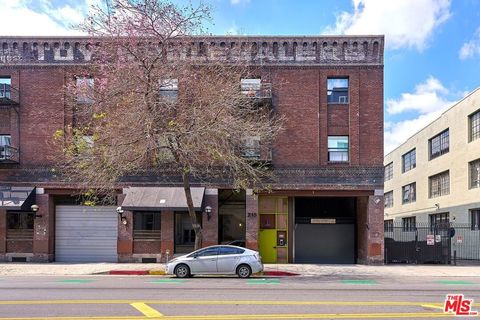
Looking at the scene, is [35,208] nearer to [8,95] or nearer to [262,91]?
[8,95]

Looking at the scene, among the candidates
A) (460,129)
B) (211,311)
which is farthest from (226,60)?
(460,129)

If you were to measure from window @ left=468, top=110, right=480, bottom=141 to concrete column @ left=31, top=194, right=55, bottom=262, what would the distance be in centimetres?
2588

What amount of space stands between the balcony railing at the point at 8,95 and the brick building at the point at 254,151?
51 millimetres

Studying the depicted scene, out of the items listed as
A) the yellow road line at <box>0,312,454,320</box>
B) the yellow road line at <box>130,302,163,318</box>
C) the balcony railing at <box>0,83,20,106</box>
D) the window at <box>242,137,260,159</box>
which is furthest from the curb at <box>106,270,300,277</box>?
the yellow road line at <box>0,312,454,320</box>

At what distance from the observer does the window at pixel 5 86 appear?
26.5m

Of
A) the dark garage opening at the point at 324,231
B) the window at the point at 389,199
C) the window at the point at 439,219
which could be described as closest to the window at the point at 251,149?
the dark garage opening at the point at 324,231

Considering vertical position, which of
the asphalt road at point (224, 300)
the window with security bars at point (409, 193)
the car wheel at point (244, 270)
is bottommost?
the car wheel at point (244, 270)

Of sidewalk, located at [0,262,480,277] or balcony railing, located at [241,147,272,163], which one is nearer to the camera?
sidewalk, located at [0,262,480,277]

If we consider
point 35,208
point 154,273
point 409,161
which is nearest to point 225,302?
point 154,273

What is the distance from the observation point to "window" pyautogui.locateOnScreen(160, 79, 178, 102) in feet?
69.1

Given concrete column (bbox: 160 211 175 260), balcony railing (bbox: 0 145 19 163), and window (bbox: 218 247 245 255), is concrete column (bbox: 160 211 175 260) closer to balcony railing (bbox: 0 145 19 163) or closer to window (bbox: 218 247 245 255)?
window (bbox: 218 247 245 255)

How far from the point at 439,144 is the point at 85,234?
28038mm

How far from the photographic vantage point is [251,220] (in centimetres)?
2603

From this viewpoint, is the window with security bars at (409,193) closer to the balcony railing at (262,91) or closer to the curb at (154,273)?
the balcony railing at (262,91)
